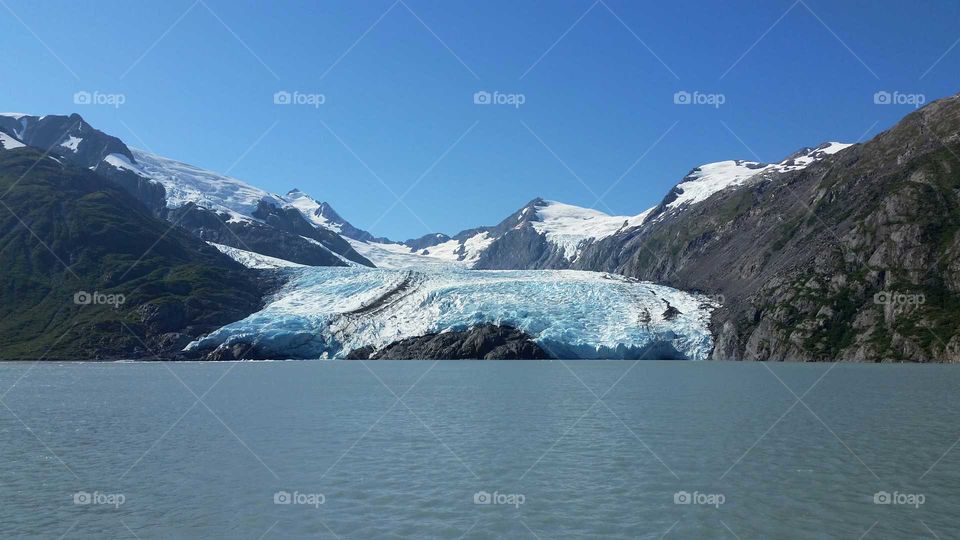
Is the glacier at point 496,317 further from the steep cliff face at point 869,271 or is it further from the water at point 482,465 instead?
the water at point 482,465

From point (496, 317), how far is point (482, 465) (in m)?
106

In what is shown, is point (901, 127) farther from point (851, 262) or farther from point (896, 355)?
point (896, 355)

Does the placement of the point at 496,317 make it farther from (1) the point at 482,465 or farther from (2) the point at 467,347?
(1) the point at 482,465

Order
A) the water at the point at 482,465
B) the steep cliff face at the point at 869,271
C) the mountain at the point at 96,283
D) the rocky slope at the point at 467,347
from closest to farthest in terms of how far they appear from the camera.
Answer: the water at the point at 482,465 < the steep cliff face at the point at 869,271 < the rocky slope at the point at 467,347 < the mountain at the point at 96,283

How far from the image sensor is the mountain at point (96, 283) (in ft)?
447

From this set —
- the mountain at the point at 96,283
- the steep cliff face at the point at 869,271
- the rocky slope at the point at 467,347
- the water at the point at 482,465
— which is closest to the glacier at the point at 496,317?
the rocky slope at the point at 467,347

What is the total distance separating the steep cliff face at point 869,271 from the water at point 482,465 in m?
70.9

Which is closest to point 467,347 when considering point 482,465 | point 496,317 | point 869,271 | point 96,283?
point 496,317

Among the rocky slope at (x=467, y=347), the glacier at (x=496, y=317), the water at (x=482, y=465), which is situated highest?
the glacier at (x=496, y=317)

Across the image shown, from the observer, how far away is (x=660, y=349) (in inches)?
5153

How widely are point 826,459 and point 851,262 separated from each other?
391ft

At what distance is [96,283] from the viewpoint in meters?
161

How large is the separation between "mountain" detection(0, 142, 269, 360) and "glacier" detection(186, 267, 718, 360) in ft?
38.9

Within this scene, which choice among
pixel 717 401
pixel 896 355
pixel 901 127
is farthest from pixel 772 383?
pixel 901 127
